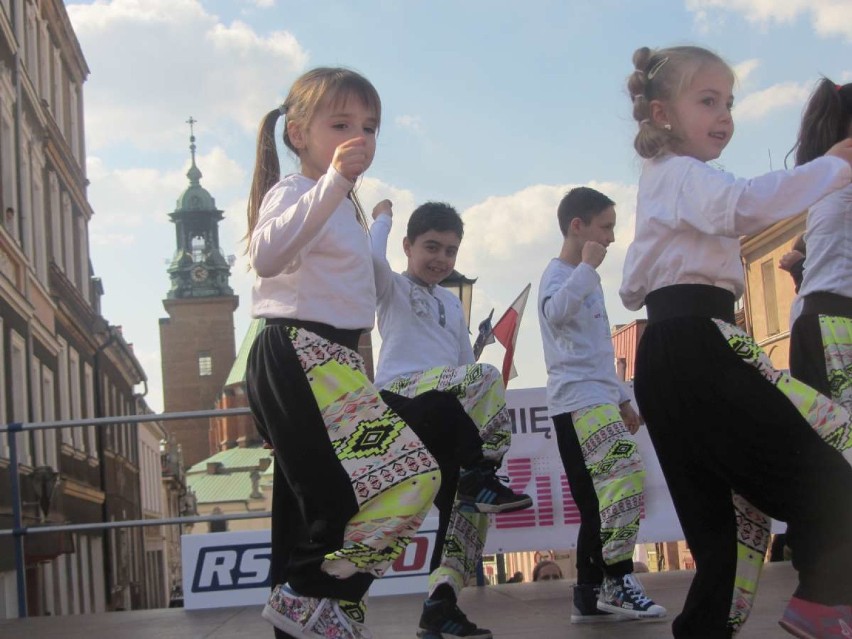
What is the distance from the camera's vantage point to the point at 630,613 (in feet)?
17.7

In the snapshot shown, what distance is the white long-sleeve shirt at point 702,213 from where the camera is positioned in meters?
3.05

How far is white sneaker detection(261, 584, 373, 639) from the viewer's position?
10.5ft

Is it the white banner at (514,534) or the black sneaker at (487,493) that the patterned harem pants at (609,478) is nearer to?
the black sneaker at (487,493)

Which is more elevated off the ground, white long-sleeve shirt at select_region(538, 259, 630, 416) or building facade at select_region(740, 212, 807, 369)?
building facade at select_region(740, 212, 807, 369)

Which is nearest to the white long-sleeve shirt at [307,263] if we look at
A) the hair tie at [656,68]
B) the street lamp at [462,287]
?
the hair tie at [656,68]

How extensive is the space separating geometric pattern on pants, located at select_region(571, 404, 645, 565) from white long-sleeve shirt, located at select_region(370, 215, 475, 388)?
77 centimetres

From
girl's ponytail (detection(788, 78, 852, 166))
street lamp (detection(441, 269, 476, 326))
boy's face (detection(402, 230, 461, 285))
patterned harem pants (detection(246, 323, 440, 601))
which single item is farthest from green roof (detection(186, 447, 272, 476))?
patterned harem pants (detection(246, 323, 440, 601))

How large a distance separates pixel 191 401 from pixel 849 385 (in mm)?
124746

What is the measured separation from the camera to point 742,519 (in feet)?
11.0

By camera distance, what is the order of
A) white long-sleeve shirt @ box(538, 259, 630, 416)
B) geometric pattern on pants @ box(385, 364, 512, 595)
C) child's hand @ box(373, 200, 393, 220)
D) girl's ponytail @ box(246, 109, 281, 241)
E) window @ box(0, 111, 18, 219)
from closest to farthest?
girl's ponytail @ box(246, 109, 281, 241) → geometric pattern on pants @ box(385, 364, 512, 595) → child's hand @ box(373, 200, 393, 220) → white long-sleeve shirt @ box(538, 259, 630, 416) → window @ box(0, 111, 18, 219)

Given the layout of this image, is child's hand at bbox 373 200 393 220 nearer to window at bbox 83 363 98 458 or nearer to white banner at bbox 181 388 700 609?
white banner at bbox 181 388 700 609

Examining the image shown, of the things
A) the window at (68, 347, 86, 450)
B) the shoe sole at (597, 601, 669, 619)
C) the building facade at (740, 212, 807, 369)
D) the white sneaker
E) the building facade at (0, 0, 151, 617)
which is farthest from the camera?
the building facade at (740, 212, 807, 369)

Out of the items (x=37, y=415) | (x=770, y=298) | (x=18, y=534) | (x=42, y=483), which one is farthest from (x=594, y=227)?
(x=770, y=298)

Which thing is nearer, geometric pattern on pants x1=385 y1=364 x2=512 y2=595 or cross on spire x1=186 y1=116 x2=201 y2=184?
geometric pattern on pants x1=385 y1=364 x2=512 y2=595
